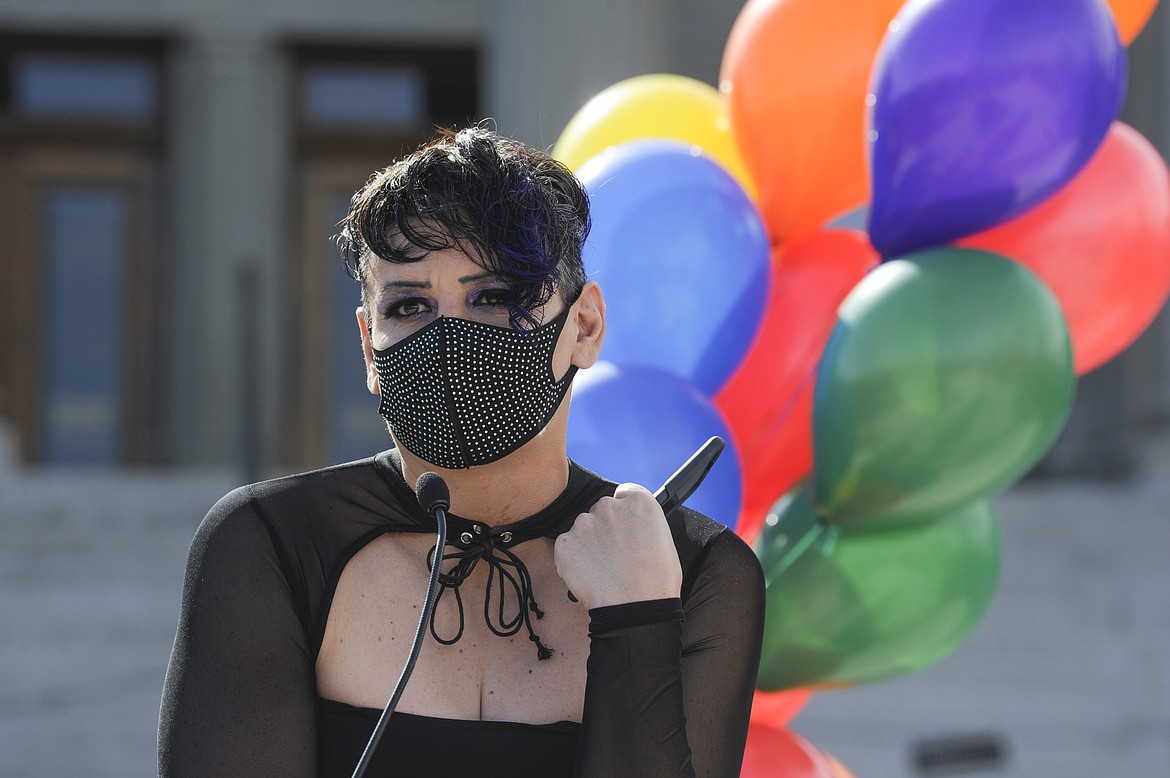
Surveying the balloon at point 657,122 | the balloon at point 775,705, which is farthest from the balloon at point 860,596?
the balloon at point 657,122

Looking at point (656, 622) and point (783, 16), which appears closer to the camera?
point (656, 622)

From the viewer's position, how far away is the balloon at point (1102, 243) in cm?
293

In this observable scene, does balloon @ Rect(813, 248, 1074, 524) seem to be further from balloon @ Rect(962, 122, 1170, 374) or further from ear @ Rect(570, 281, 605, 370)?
ear @ Rect(570, 281, 605, 370)

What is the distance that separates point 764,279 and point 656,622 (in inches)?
55.7

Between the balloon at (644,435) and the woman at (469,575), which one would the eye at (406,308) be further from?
the balloon at (644,435)

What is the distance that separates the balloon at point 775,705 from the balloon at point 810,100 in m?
0.98

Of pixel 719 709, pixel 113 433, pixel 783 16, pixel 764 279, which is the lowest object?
pixel 113 433

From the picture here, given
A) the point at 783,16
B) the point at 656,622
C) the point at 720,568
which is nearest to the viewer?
the point at 656,622

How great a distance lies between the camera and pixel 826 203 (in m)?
3.16

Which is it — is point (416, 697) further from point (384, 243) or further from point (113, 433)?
point (113, 433)

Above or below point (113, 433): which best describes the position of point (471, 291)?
above

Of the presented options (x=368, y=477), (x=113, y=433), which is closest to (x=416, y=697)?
(x=368, y=477)

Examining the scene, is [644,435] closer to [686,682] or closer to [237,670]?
[686,682]

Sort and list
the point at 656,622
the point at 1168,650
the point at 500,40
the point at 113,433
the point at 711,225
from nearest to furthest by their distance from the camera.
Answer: the point at 656,622
the point at 711,225
the point at 1168,650
the point at 500,40
the point at 113,433
